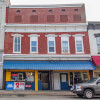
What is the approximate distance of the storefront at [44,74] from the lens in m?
18.2

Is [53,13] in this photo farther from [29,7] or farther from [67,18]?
[29,7]

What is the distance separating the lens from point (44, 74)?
1955cm

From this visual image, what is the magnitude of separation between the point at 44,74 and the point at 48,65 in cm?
170

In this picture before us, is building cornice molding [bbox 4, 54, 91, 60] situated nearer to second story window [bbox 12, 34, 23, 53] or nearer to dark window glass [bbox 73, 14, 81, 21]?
second story window [bbox 12, 34, 23, 53]

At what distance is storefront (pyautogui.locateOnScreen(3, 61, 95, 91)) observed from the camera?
716 inches

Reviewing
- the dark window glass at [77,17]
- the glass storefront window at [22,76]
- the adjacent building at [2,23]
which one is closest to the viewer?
the adjacent building at [2,23]

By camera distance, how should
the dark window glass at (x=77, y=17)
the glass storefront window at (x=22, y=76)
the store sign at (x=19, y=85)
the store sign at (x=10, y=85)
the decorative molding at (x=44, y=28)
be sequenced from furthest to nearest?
the dark window glass at (x=77, y=17), the decorative molding at (x=44, y=28), the glass storefront window at (x=22, y=76), the store sign at (x=19, y=85), the store sign at (x=10, y=85)

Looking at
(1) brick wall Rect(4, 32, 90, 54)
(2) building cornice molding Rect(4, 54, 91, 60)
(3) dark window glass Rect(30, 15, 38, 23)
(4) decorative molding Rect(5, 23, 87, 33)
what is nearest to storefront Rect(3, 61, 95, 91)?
(2) building cornice molding Rect(4, 54, 91, 60)

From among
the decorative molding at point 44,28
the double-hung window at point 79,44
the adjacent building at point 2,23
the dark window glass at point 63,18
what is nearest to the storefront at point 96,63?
the double-hung window at point 79,44

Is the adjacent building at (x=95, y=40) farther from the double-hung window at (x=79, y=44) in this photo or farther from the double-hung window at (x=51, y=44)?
the double-hung window at (x=51, y=44)

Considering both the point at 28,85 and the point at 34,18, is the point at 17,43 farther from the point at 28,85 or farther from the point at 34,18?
the point at 28,85

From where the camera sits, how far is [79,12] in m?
20.8

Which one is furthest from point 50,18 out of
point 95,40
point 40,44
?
point 95,40

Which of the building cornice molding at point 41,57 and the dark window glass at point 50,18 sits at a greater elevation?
the dark window glass at point 50,18
